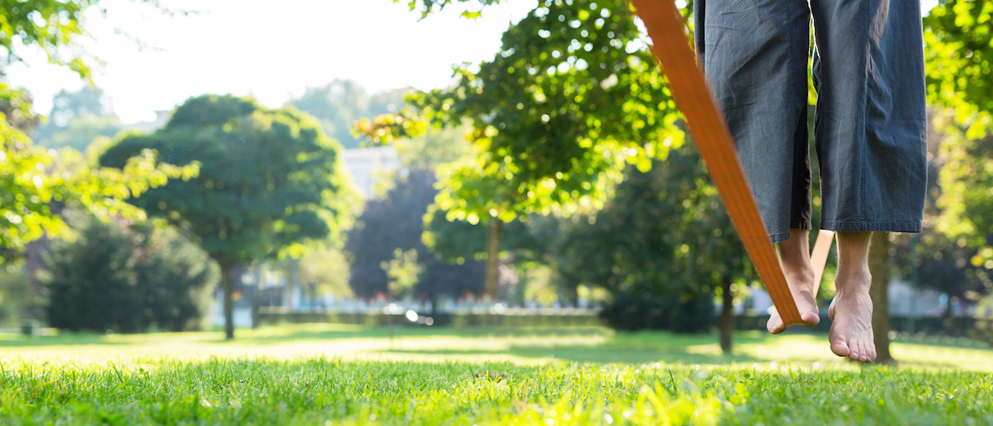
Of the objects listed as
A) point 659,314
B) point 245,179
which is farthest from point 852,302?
point 659,314

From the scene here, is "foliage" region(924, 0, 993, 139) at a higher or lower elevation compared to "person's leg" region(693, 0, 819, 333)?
higher

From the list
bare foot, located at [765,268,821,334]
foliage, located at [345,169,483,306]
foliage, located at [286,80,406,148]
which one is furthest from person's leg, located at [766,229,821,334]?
foliage, located at [286,80,406,148]

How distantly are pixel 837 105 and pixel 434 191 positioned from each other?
4052cm

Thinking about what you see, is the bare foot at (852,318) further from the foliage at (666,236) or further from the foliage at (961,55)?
the foliage at (666,236)

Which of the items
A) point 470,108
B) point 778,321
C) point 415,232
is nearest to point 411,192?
→ point 415,232

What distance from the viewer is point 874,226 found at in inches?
90.6

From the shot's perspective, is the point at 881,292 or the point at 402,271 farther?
the point at 402,271

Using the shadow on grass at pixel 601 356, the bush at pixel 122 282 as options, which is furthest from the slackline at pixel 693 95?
the bush at pixel 122 282

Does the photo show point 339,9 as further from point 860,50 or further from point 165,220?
point 165,220

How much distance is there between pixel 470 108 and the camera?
8305mm

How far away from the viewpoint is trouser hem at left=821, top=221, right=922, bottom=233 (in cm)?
230

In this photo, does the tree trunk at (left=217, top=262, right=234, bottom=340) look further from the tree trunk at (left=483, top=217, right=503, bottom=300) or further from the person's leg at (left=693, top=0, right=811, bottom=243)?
the person's leg at (left=693, top=0, right=811, bottom=243)

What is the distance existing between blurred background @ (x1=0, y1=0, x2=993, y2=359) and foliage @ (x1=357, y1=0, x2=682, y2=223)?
3 cm

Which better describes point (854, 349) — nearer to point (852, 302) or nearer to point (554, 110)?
point (852, 302)
